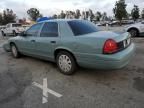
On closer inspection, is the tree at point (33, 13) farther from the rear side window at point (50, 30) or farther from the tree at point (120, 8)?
the rear side window at point (50, 30)

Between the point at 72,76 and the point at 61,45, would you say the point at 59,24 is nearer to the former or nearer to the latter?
the point at 61,45

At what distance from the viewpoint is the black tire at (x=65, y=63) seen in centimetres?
449

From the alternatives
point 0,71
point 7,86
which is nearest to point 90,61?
point 7,86

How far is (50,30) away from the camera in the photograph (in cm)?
506

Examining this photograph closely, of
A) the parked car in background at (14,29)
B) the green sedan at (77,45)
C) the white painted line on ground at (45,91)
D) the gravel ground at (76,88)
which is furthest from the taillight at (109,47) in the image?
the parked car in background at (14,29)

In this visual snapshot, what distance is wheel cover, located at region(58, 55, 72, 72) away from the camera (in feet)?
15.1

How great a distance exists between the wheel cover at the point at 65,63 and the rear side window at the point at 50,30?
2.28ft

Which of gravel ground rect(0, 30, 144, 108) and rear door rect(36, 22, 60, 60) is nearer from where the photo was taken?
gravel ground rect(0, 30, 144, 108)

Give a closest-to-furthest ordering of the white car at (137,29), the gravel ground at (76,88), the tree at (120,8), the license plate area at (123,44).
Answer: the gravel ground at (76,88) < the license plate area at (123,44) < the white car at (137,29) < the tree at (120,8)

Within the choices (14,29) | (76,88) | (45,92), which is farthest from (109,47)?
(14,29)

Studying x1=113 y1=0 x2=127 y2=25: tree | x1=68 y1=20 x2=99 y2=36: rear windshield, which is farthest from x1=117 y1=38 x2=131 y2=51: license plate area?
x1=113 y1=0 x2=127 y2=25: tree

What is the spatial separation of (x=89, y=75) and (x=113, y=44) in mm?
1292

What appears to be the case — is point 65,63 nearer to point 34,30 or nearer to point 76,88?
point 76,88

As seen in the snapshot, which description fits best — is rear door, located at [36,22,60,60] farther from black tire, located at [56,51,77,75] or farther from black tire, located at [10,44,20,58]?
black tire, located at [10,44,20,58]
